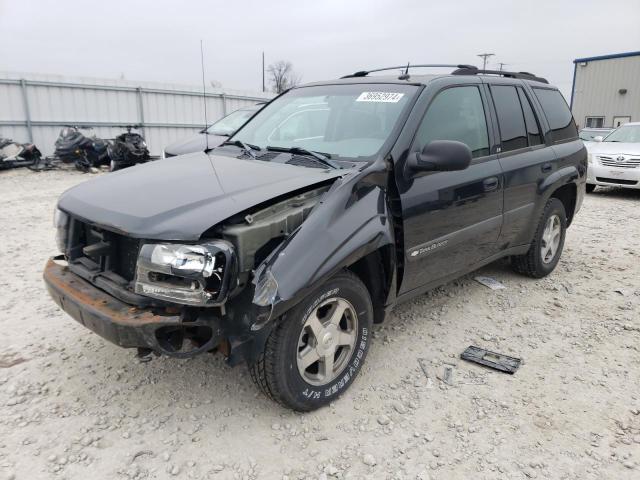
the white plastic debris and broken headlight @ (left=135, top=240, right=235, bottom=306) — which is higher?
broken headlight @ (left=135, top=240, right=235, bottom=306)

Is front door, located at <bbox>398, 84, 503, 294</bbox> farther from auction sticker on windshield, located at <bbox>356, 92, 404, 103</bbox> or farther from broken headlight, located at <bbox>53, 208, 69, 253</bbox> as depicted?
broken headlight, located at <bbox>53, 208, 69, 253</bbox>

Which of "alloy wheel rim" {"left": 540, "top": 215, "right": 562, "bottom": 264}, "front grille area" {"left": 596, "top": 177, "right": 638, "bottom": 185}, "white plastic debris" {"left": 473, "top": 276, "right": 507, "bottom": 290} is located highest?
"alloy wheel rim" {"left": 540, "top": 215, "right": 562, "bottom": 264}

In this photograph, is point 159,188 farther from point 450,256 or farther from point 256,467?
point 450,256

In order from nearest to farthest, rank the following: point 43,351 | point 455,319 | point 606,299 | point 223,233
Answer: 1. point 223,233
2. point 43,351
3. point 455,319
4. point 606,299

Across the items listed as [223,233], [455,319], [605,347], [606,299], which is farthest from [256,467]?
[606,299]

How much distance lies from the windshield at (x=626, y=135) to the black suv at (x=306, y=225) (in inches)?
318

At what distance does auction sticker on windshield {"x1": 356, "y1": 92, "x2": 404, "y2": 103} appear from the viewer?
326 centimetres

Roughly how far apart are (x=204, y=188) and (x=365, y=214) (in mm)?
888

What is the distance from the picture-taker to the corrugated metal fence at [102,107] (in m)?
12.8

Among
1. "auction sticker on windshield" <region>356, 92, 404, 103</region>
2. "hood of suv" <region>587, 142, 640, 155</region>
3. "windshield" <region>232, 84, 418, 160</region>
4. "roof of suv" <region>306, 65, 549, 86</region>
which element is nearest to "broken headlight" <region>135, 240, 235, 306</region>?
"windshield" <region>232, 84, 418, 160</region>

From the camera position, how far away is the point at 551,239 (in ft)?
15.7

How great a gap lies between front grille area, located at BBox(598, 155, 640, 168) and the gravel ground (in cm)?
669

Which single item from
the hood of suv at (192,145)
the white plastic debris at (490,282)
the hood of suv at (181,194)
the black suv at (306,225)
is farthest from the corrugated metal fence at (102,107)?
the white plastic debris at (490,282)

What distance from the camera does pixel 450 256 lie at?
136 inches
